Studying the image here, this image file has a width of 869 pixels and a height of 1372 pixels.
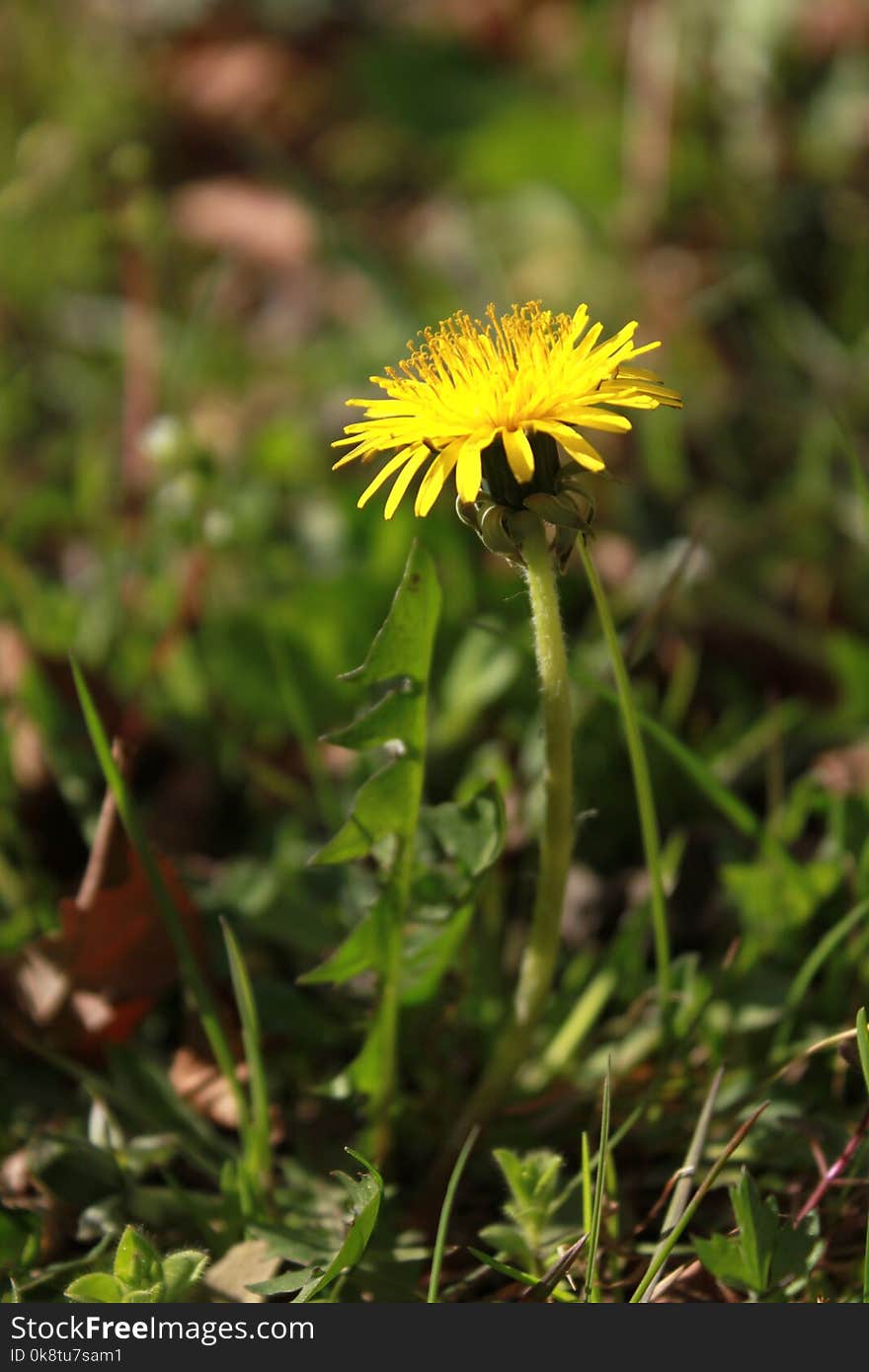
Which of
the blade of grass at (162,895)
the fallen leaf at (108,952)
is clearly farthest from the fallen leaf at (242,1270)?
the fallen leaf at (108,952)

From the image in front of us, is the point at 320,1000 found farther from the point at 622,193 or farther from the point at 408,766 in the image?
the point at 622,193

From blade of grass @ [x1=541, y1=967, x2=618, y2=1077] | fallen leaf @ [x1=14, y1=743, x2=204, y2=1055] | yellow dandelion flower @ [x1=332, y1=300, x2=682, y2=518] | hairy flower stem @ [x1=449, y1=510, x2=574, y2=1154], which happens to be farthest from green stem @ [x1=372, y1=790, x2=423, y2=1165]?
yellow dandelion flower @ [x1=332, y1=300, x2=682, y2=518]

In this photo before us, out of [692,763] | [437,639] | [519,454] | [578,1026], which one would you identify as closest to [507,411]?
[519,454]

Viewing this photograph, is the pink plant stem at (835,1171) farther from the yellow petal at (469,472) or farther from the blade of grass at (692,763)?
the yellow petal at (469,472)

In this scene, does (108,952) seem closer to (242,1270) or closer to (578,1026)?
(242,1270)

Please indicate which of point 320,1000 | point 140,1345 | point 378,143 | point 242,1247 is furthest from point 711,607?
point 378,143

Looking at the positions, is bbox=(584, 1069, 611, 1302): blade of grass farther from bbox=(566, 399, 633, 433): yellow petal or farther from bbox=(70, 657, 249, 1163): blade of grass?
bbox=(566, 399, 633, 433): yellow petal
